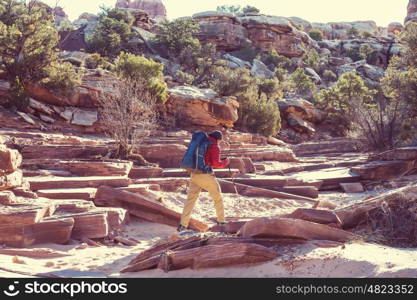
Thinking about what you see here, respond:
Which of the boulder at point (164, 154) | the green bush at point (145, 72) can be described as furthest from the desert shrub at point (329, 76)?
the boulder at point (164, 154)

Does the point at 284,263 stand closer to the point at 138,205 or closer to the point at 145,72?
the point at 138,205

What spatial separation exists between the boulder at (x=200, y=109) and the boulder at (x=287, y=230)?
56.6ft

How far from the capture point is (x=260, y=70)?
43438 mm

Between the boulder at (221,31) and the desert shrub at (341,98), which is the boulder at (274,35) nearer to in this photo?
the boulder at (221,31)

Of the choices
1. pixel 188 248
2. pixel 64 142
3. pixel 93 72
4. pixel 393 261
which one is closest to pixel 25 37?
pixel 93 72

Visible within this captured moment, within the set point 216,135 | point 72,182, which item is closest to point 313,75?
point 72,182

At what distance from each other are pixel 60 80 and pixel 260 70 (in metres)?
27.0

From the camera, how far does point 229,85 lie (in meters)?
26.5

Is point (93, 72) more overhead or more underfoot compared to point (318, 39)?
more underfoot

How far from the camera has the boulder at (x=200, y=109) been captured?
73.3 feet

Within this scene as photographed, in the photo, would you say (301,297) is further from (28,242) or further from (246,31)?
(246,31)

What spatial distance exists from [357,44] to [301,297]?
189ft

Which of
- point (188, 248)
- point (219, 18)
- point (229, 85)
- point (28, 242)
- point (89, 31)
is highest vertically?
point (219, 18)

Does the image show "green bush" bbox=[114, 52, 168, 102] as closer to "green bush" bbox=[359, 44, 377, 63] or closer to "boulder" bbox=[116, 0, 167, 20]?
"green bush" bbox=[359, 44, 377, 63]
